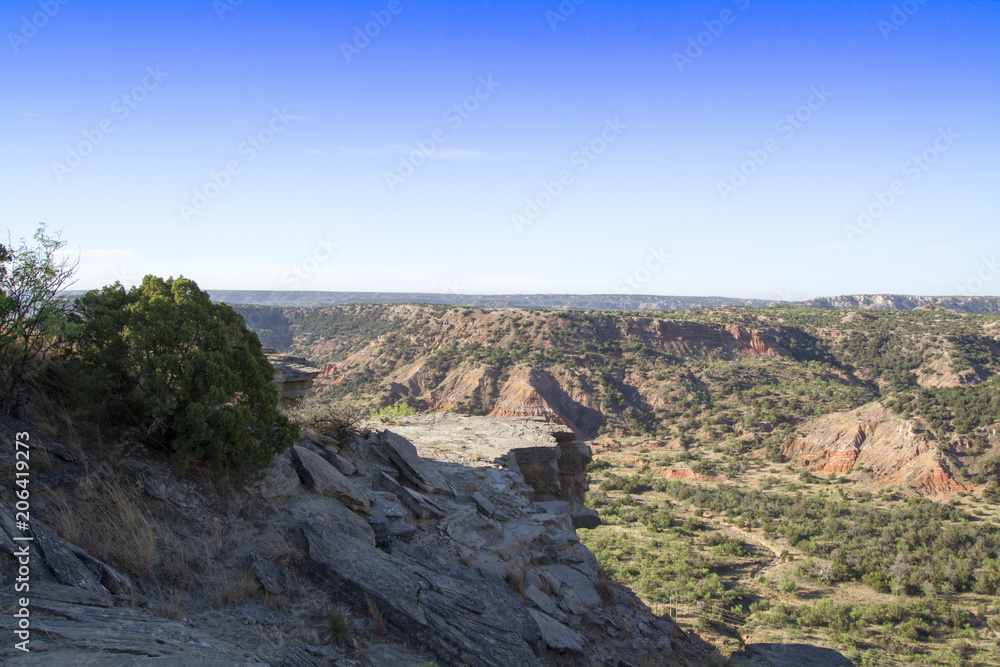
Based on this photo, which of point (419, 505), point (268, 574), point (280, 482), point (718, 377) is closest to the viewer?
point (268, 574)

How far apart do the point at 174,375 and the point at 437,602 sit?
4672 mm

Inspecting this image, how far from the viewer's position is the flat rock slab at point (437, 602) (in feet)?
21.2

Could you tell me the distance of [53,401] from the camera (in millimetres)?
7340

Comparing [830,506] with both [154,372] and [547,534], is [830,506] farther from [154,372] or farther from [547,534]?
[154,372]

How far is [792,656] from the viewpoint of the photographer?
13008 mm

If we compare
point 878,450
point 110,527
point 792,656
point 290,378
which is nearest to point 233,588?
point 110,527

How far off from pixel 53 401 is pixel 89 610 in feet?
12.4

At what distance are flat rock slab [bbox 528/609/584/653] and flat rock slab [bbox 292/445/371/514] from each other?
3318 millimetres

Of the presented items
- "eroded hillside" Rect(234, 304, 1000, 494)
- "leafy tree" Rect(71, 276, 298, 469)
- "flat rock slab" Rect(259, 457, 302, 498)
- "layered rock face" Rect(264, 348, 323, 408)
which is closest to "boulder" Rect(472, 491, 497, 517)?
"flat rock slab" Rect(259, 457, 302, 498)

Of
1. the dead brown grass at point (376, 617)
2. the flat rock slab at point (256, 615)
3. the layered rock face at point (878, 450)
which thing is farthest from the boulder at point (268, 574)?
the layered rock face at point (878, 450)

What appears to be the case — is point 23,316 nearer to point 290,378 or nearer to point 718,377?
point 290,378

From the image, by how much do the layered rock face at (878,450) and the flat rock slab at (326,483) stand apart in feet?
116

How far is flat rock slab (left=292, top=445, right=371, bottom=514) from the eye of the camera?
9188 mm

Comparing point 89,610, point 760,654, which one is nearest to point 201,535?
point 89,610
